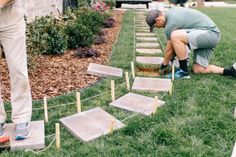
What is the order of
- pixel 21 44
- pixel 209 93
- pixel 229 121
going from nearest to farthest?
pixel 21 44
pixel 229 121
pixel 209 93

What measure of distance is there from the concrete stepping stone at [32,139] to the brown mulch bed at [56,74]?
3.52 feet

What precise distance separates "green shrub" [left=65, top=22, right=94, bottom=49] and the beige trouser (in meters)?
4.05

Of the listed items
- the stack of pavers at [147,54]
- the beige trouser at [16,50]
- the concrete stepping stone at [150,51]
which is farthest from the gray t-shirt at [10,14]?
the concrete stepping stone at [150,51]

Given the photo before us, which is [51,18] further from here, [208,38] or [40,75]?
[208,38]

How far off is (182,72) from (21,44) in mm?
2649

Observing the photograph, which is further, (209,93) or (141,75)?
(141,75)

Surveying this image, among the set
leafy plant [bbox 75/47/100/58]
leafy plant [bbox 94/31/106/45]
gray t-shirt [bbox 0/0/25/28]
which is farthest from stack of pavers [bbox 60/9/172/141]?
leafy plant [bbox 94/31/106/45]

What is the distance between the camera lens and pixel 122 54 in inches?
278

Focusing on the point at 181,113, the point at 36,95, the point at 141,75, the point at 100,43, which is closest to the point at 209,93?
the point at 181,113

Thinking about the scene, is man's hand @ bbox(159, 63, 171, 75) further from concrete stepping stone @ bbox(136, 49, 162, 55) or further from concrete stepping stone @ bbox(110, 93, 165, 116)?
concrete stepping stone @ bbox(136, 49, 162, 55)

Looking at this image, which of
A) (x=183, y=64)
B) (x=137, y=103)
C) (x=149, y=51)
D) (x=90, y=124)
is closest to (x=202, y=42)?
(x=183, y=64)

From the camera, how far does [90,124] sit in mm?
3814

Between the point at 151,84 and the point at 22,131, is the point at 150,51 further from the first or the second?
the point at 22,131

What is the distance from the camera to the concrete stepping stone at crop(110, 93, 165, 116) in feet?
13.7
